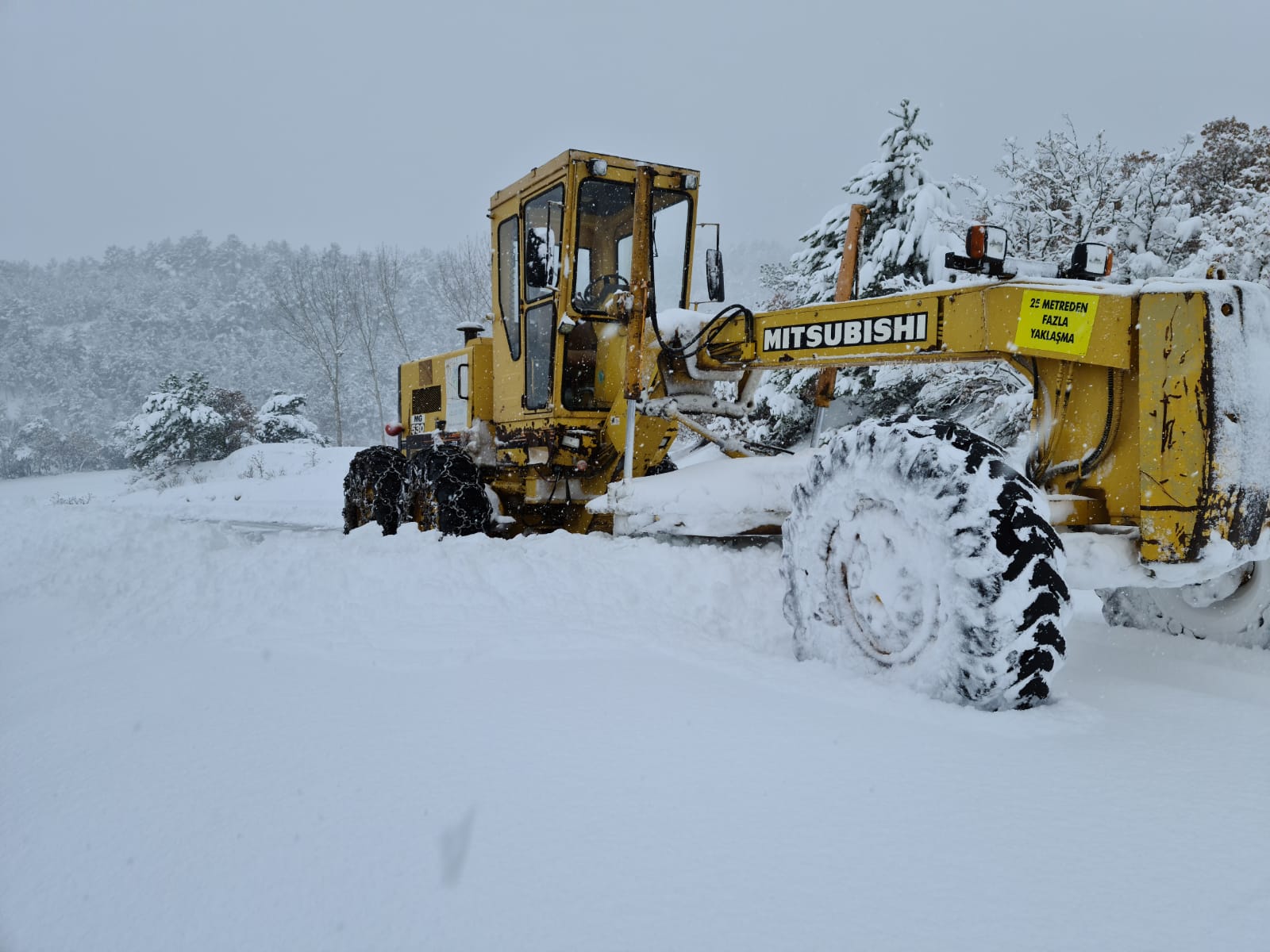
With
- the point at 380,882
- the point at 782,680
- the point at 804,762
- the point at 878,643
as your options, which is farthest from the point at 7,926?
the point at 878,643

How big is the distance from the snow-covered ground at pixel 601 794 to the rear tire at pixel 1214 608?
0.39 feet

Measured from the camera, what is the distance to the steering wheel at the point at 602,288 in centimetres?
660

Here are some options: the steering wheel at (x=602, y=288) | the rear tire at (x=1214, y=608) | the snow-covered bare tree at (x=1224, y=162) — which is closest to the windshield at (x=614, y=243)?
the steering wheel at (x=602, y=288)

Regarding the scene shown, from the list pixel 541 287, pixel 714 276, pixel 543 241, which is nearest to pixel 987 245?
→ pixel 714 276

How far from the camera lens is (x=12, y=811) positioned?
2.12 metres

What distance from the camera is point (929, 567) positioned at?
300 cm

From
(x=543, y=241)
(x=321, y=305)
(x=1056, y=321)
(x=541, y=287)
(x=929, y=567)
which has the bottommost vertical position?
(x=929, y=567)

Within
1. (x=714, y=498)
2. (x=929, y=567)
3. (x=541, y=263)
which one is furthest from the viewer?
(x=541, y=263)

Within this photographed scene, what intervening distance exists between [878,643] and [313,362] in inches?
1788

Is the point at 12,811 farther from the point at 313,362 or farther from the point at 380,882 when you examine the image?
the point at 313,362

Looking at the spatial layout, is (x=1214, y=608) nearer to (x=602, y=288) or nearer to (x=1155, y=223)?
(x=602, y=288)

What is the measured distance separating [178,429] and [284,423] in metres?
3.57

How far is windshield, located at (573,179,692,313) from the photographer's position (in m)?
6.49

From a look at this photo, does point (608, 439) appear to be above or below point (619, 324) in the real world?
below
